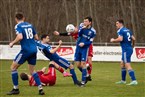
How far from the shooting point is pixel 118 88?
14680 mm

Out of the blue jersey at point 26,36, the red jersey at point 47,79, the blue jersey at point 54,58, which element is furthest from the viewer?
the blue jersey at point 54,58

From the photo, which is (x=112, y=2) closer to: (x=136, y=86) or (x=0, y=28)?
(x=0, y=28)

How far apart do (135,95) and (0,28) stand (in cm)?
3968

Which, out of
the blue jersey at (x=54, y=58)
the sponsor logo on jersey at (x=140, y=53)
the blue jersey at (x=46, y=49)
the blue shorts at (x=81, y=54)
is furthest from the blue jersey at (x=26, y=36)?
the sponsor logo on jersey at (x=140, y=53)

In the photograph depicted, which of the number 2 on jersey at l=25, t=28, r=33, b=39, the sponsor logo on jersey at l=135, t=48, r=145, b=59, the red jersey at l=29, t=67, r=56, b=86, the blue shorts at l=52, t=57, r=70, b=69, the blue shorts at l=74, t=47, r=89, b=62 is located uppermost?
the number 2 on jersey at l=25, t=28, r=33, b=39

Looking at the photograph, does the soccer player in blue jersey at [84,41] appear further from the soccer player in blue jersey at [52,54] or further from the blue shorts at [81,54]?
the soccer player in blue jersey at [52,54]

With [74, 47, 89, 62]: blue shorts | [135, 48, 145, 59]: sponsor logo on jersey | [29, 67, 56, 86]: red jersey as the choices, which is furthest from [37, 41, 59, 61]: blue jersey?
[135, 48, 145, 59]: sponsor logo on jersey

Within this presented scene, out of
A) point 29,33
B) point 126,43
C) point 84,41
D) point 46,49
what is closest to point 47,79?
point 46,49

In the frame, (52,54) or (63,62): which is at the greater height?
(52,54)

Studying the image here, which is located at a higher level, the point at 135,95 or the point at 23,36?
the point at 23,36

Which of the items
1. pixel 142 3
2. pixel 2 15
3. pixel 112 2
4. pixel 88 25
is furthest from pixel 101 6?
pixel 88 25

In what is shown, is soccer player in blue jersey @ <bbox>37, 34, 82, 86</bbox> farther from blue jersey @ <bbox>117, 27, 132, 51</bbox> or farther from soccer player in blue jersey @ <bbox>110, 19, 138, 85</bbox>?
blue jersey @ <bbox>117, 27, 132, 51</bbox>

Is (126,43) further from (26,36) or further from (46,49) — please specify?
(26,36)

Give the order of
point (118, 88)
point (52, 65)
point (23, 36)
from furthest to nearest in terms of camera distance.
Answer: point (52, 65) → point (118, 88) → point (23, 36)
